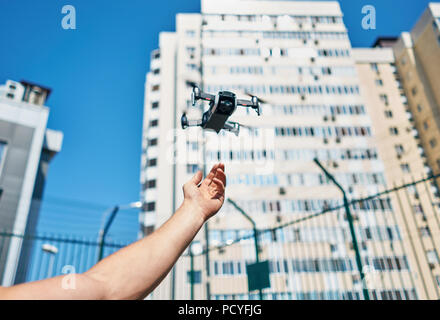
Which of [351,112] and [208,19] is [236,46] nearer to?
[208,19]

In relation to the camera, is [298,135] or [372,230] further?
[298,135]

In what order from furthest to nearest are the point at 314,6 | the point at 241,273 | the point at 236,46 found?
the point at 314,6, the point at 236,46, the point at 241,273

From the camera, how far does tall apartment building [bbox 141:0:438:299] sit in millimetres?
26703

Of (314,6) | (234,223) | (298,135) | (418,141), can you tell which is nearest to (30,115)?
(234,223)

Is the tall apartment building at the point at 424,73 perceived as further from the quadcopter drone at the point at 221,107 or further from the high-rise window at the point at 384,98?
the quadcopter drone at the point at 221,107

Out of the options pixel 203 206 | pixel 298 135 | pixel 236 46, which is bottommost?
pixel 203 206

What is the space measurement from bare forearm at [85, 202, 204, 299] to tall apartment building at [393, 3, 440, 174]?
4494cm

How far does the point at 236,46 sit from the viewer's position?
37500mm

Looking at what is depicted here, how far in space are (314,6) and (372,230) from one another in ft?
97.3

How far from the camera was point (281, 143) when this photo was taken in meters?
34.0

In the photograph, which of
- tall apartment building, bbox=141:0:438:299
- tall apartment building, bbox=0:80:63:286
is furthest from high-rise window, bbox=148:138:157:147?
tall apartment building, bbox=0:80:63:286

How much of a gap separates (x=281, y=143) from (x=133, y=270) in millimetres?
33974

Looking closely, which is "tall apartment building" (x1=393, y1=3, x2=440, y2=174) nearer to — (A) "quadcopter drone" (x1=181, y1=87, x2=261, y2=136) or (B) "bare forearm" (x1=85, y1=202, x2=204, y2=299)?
(A) "quadcopter drone" (x1=181, y1=87, x2=261, y2=136)

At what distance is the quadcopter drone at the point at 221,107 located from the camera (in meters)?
2.21
